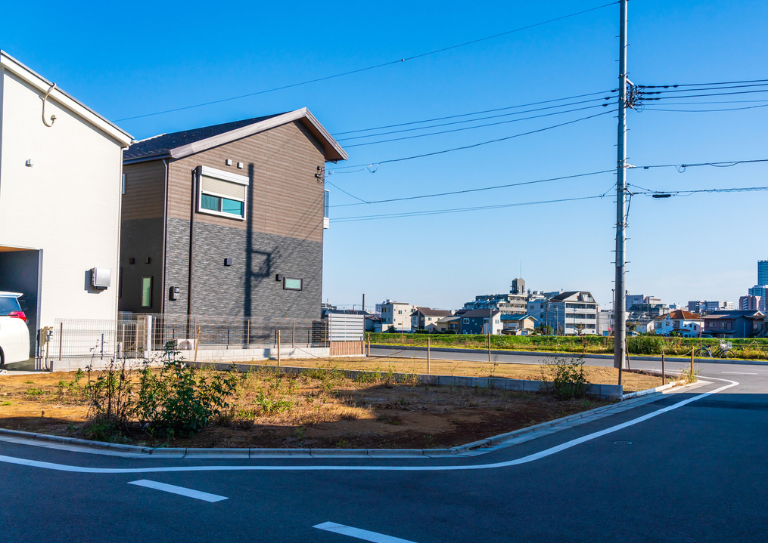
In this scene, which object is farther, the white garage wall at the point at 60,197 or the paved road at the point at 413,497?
the white garage wall at the point at 60,197

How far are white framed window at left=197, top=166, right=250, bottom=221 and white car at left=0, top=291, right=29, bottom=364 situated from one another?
825 centimetres

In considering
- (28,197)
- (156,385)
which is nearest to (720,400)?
(156,385)

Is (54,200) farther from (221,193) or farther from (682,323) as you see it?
(682,323)

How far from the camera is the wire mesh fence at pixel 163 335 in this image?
1716 centimetres

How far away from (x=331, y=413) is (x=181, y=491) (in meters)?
5.08

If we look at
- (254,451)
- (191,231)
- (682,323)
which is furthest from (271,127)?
(682,323)

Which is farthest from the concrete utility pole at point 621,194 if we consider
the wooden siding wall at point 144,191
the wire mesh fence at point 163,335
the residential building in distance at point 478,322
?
the residential building in distance at point 478,322

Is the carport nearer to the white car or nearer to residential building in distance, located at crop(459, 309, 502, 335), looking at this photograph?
the white car

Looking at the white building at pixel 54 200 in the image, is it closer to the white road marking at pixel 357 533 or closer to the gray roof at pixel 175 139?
the gray roof at pixel 175 139

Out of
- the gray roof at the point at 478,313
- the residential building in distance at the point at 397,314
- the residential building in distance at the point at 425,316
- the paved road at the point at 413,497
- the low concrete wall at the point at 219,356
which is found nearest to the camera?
the paved road at the point at 413,497

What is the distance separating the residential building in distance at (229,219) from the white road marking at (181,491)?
54.1 ft

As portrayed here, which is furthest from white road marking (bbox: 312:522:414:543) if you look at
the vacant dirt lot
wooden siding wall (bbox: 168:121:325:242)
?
wooden siding wall (bbox: 168:121:325:242)

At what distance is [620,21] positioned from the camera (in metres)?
20.8

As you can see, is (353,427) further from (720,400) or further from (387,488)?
(720,400)
